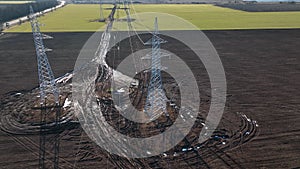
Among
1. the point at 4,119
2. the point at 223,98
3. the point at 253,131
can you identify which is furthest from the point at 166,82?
the point at 4,119

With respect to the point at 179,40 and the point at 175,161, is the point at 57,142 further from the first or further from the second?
the point at 179,40

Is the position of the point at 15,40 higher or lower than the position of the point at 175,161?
higher

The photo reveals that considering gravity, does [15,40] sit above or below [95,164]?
above

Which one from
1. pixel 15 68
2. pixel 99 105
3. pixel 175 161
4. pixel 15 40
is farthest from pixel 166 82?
pixel 15 40

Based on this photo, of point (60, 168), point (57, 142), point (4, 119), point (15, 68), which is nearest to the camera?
point (60, 168)

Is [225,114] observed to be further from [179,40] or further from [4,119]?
[179,40]

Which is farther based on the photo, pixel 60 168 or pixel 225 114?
pixel 225 114

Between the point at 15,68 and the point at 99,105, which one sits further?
the point at 15,68

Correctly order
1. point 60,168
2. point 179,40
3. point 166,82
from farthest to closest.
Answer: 1. point 179,40
2. point 166,82
3. point 60,168

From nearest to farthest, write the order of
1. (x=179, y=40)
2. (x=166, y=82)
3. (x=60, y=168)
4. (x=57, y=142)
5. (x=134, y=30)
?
(x=60, y=168) < (x=57, y=142) < (x=166, y=82) < (x=179, y=40) < (x=134, y=30)
